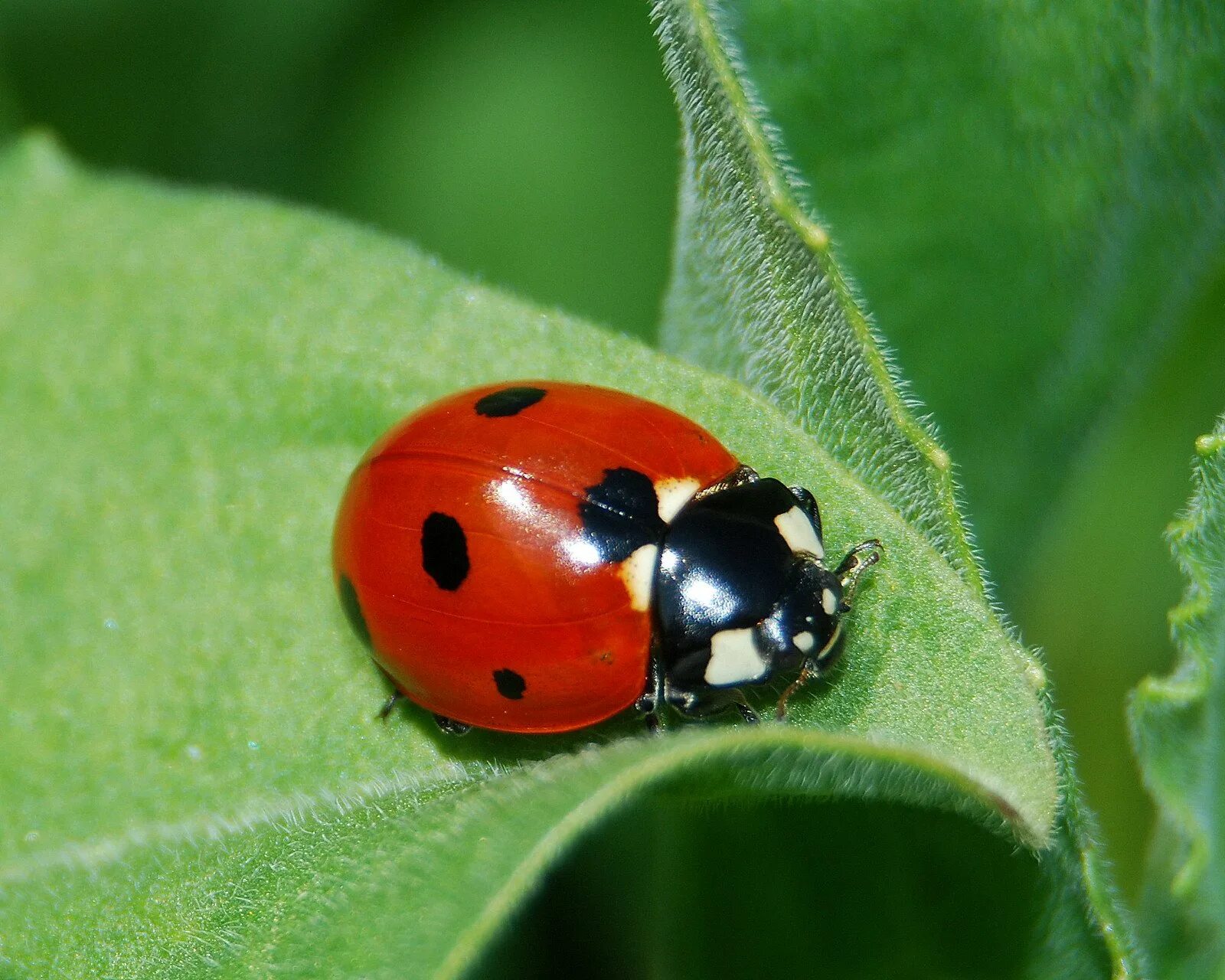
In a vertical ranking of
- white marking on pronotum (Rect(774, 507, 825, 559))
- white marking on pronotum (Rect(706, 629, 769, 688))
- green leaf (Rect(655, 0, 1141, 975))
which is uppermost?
green leaf (Rect(655, 0, 1141, 975))

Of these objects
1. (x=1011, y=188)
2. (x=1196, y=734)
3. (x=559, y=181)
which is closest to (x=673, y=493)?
(x=1196, y=734)

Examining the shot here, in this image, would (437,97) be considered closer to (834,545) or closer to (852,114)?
(852,114)

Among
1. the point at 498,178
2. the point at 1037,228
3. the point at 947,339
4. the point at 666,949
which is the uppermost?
the point at 1037,228

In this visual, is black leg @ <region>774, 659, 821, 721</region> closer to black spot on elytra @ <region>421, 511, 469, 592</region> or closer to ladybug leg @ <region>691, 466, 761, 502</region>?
ladybug leg @ <region>691, 466, 761, 502</region>

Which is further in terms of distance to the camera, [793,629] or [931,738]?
[793,629]

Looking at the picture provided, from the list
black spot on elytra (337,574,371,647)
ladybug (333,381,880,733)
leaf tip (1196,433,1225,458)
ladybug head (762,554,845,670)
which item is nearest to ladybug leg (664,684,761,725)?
ladybug (333,381,880,733)

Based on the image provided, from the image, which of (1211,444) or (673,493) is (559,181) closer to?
(673,493)

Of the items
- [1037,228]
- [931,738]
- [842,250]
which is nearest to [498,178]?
[842,250]
